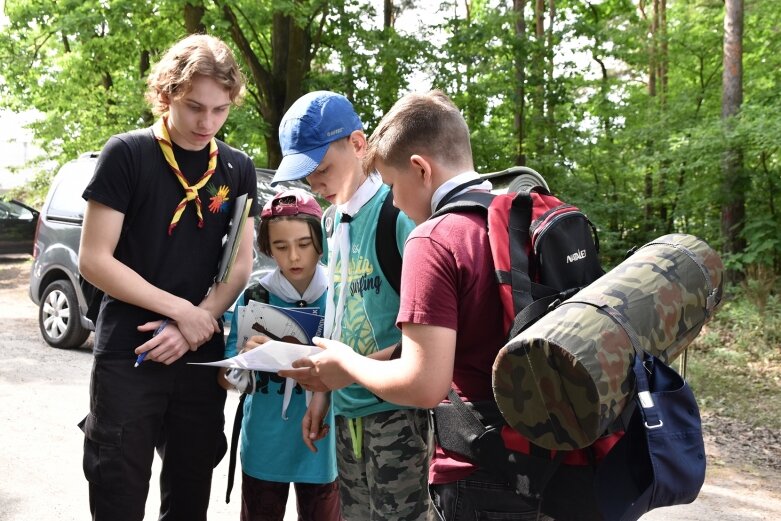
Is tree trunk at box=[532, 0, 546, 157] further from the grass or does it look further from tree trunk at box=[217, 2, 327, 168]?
tree trunk at box=[217, 2, 327, 168]

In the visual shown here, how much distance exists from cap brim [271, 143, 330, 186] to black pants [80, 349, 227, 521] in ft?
2.57

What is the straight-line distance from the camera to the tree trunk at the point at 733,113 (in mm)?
12133

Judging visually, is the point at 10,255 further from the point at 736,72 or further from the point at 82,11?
the point at 736,72

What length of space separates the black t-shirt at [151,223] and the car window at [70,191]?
660 centimetres

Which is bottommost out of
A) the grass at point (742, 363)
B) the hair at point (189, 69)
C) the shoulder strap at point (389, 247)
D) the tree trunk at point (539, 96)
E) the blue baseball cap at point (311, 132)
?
the grass at point (742, 363)

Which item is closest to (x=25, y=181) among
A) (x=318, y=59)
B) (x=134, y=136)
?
(x=318, y=59)

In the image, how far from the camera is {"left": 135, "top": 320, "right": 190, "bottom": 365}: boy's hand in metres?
2.75

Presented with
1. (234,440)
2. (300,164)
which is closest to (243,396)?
(234,440)

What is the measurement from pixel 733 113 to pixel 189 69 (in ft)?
37.1

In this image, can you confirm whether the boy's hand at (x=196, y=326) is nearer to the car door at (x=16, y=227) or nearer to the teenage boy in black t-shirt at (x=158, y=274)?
the teenage boy in black t-shirt at (x=158, y=274)

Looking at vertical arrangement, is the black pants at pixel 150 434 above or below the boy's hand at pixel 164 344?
below

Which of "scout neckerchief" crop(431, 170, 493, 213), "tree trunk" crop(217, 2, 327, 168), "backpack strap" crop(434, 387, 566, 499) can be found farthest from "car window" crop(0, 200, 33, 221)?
"backpack strap" crop(434, 387, 566, 499)

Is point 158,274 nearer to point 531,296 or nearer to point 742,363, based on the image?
point 531,296

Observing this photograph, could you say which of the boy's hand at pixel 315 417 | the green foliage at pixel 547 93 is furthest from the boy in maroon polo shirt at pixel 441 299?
the green foliage at pixel 547 93
